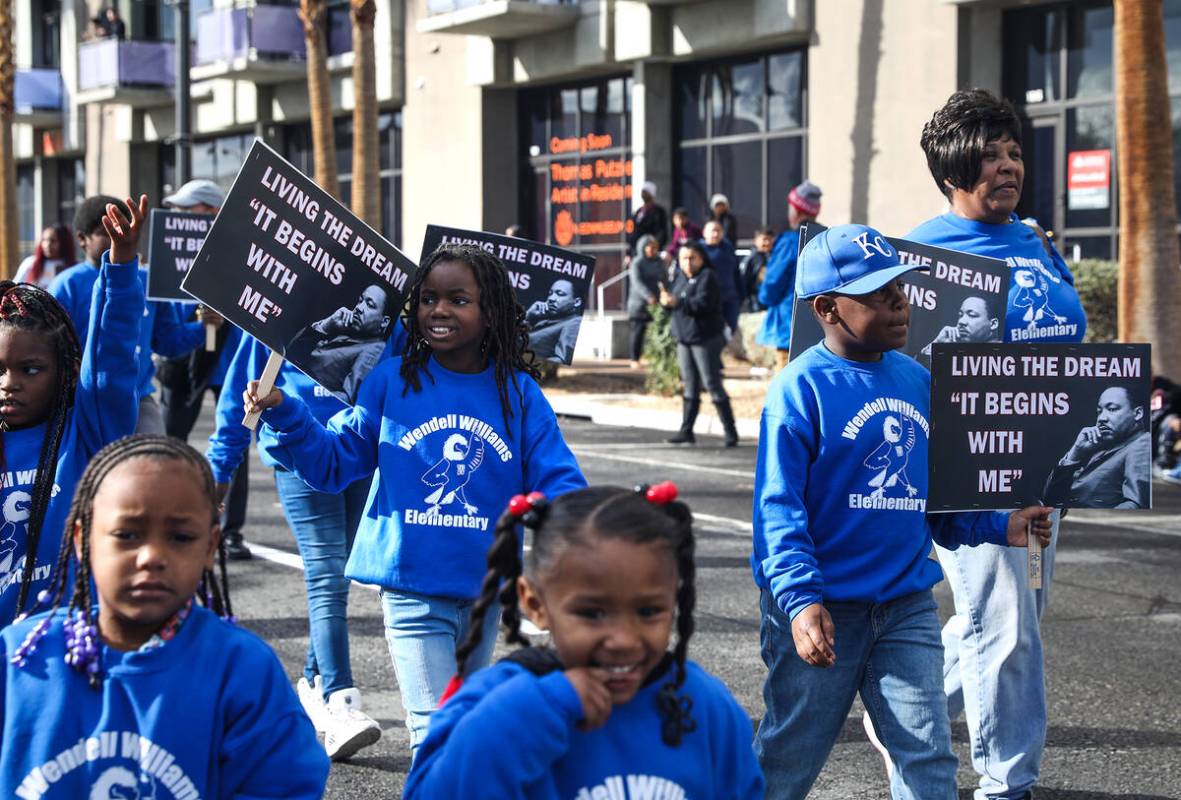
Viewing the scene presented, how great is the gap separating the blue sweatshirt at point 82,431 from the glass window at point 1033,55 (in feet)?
59.7

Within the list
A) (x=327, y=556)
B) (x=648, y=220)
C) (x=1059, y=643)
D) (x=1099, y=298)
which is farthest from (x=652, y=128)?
(x=327, y=556)

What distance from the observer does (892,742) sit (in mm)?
4066

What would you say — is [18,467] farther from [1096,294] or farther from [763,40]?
[763,40]

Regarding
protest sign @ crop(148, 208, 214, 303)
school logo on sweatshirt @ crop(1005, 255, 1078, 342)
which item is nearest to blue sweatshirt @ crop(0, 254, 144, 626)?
school logo on sweatshirt @ crop(1005, 255, 1078, 342)

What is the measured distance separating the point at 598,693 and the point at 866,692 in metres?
1.76

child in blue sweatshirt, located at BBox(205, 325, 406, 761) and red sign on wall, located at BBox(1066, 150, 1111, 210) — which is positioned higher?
red sign on wall, located at BBox(1066, 150, 1111, 210)

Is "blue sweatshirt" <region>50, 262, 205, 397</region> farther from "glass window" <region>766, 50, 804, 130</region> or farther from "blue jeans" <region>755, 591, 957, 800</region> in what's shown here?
"glass window" <region>766, 50, 804, 130</region>

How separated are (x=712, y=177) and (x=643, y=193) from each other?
2.84m

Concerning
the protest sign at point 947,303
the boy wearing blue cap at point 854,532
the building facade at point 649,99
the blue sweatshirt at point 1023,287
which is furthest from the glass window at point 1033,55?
the boy wearing blue cap at point 854,532

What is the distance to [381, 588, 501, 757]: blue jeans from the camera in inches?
169

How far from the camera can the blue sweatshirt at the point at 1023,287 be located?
4.91 metres

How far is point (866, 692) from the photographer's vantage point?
415 cm

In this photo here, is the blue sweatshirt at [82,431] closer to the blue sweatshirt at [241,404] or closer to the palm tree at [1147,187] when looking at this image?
the blue sweatshirt at [241,404]

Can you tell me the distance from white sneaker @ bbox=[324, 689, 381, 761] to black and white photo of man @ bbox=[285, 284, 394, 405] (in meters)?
1.10
